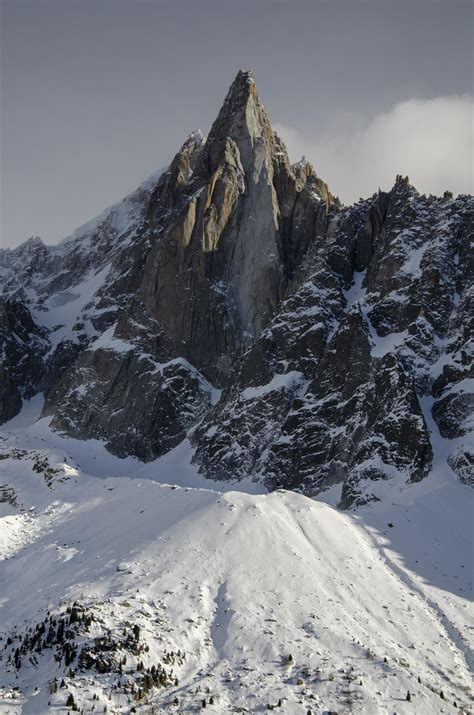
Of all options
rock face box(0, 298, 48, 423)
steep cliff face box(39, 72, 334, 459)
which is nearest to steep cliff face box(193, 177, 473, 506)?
steep cliff face box(39, 72, 334, 459)

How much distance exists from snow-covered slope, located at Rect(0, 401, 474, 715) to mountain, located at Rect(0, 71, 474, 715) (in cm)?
18

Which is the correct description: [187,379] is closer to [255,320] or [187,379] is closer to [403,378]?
[255,320]

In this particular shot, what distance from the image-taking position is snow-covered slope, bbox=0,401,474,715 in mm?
36250

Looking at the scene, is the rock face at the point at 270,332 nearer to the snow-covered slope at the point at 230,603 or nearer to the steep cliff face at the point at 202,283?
the steep cliff face at the point at 202,283

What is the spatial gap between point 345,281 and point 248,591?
70515 mm

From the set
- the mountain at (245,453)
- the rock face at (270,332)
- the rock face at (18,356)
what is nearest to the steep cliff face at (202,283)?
the rock face at (270,332)

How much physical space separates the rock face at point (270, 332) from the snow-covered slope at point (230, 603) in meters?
17.3

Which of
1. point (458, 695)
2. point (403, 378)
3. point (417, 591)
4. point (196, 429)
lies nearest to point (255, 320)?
point (196, 429)

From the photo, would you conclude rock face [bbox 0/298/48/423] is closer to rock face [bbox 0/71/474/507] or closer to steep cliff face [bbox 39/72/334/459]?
rock face [bbox 0/71/474/507]

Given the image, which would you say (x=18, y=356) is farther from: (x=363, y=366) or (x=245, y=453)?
(x=363, y=366)

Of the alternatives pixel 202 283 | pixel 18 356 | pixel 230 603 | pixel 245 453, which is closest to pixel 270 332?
pixel 245 453

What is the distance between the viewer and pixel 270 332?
10694 cm

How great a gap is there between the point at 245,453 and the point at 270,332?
1946 cm

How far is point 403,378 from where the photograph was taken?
83438mm
